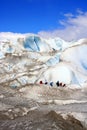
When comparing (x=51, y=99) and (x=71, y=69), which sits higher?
(x=71, y=69)

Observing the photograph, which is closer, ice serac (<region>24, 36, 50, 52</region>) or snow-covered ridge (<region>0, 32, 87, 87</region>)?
snow-covered ridge (<region>0, 32, 87, 87</region>)

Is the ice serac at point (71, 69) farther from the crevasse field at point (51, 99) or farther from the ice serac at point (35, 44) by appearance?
the ice serac at point (35, 44)

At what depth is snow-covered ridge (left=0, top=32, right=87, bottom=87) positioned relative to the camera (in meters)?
51.6

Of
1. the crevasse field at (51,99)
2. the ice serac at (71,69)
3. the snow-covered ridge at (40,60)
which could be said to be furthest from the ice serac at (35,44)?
the ice serac at (71,69)

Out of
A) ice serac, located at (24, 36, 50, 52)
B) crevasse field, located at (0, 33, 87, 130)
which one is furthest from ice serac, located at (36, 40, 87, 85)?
ice serac, located at (24, 36, 50, 52)

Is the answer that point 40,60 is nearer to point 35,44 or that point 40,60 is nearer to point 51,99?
point 35,44

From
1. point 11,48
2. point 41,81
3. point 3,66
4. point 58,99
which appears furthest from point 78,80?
point 11,48

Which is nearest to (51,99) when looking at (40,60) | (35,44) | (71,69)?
(71,69)

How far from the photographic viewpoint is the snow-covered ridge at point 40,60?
51566mm

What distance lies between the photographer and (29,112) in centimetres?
3044

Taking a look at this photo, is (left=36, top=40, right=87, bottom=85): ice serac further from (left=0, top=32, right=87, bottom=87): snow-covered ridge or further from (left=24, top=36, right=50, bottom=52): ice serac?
(left=24, top=36, right=50, bottom=52): ice serac

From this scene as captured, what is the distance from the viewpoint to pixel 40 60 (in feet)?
301

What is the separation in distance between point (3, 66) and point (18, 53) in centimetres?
858

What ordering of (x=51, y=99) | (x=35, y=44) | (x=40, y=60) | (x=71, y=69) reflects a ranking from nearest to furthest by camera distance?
(x=51, y=99)
(x=71, y=69)
(x=40, y=60)
(x=35, y=44)
